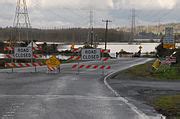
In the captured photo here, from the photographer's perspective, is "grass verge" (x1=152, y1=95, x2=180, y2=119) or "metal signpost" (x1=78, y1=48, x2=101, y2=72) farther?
"metal signpost" (x1=78, y1=48, x2=101, y2=72)

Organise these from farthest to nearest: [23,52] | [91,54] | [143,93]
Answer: [23,52] → [91,54] → [143,93]

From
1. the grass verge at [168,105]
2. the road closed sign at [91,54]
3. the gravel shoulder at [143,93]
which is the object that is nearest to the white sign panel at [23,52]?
the road closed sign at [91,54]

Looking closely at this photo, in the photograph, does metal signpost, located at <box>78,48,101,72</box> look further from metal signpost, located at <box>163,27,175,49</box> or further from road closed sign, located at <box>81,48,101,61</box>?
metal signpost, located at <box>163,27,175,49</box>

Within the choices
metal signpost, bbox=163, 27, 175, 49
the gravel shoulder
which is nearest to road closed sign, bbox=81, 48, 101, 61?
metal signpost, bbox=163, 27, 175, 49

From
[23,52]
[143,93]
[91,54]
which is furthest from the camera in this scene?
[23,52]

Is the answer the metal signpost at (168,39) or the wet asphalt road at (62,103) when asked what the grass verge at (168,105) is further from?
the metal signpost at (168,39)

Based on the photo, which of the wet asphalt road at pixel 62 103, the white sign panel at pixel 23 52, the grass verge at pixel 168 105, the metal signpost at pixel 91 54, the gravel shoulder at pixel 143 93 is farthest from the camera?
the white sign panel at pixel 23 52

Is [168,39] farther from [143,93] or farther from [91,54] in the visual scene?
[143,93]

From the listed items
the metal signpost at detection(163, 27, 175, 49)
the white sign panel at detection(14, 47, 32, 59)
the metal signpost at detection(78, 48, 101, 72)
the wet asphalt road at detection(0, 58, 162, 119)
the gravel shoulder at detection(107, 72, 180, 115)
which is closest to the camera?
the wet asphalt road at detection(0, 58, 162, 119)

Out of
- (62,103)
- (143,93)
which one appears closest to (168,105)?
(62,103)

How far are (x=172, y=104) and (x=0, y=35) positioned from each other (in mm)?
153732

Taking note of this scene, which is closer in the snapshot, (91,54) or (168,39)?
(91,54)

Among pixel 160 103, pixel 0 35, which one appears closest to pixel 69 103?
pixel 160 103

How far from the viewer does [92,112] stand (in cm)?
1114
